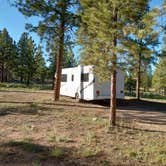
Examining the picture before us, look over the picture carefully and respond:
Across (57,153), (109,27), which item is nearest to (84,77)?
(109,27)

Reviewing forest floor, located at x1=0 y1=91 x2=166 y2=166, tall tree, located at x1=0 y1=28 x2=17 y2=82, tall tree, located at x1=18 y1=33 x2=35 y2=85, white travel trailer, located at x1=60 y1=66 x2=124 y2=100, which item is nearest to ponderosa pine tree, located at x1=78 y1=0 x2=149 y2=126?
forest floor, located at x1=0 y1=91 x2=166 y2=166

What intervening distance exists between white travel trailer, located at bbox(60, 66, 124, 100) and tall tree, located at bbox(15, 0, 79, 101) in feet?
5.63

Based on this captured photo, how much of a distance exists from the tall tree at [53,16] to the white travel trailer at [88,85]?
1716 mm

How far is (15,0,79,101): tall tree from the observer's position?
1603cm

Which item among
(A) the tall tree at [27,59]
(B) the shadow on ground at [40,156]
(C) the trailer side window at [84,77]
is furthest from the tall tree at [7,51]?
(B) the shadow on ground at [40,156]

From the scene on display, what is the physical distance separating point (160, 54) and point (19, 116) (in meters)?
6.18

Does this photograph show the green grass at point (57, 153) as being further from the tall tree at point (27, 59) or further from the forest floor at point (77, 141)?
the tall tree at point (27, 59)

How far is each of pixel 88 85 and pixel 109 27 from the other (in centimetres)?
789

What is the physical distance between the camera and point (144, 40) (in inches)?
361

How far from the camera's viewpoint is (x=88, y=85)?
55.8ft

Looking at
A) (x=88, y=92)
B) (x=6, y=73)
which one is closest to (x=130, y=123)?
(x=88, y=92)

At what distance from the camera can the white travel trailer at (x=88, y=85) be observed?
16594mm

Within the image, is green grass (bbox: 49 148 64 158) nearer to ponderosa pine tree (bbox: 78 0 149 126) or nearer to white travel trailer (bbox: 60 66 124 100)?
ponderosa pine tree (bbox: 78 0 149 126)

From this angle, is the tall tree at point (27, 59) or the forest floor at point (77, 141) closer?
the forest floor at point (77, 141)
